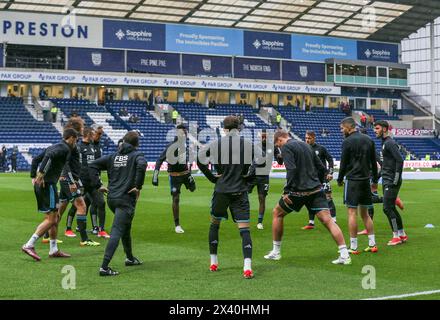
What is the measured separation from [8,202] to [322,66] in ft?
175

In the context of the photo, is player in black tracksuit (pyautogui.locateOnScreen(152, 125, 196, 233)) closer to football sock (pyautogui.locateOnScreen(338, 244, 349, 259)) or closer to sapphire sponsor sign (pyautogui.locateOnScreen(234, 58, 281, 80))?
football sock (pyautogui.locateOnScreen(338, 244, 349, 259))

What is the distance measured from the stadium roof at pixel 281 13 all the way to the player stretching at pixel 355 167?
47.6 metres

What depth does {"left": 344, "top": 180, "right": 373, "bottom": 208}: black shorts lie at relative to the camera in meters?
11.5

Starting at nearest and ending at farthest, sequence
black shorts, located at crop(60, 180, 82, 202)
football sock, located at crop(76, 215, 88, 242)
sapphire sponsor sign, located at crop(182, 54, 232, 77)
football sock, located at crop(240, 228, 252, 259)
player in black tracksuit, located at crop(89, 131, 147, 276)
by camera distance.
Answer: football sock, located at crop(240, 228, 252, 259), player in black tracksuit, located at crop(89, 131, 147, 276), black shorts, located at crop(60, 180, 82, 202), football sock, located at crop(76, 215, 88, 242), sapphire sponsor sign, located at crop(182, 54, 232, 77)

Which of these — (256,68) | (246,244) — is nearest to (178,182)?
(246,244)

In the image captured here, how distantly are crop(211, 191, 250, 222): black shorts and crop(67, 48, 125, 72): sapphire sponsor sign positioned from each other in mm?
51435

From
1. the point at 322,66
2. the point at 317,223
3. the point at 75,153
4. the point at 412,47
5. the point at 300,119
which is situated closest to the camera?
the point at 75,153

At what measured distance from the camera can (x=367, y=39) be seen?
73.8m

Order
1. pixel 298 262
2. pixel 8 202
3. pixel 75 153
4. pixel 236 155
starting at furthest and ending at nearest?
pixel 8 202 → pixel 75 153 → pixel 298 262 → pixel 236 155

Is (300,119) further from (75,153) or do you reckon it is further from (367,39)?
(75,153)

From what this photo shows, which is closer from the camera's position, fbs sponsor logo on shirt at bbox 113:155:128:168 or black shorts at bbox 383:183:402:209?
fbs sponsor logo on shirt at bbox 113:155:128:168

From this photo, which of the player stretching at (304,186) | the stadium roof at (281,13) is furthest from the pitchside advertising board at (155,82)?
the player stretching at (304,186)

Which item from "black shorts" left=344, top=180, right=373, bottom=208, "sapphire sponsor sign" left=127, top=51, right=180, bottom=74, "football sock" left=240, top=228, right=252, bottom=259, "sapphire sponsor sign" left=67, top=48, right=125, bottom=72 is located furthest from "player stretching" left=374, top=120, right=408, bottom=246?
"sapphire sponsor sign" left=127, top=51, right=180, bottom=74

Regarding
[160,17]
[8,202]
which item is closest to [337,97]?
[160,17]
